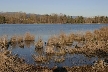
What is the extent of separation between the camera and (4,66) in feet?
29.2

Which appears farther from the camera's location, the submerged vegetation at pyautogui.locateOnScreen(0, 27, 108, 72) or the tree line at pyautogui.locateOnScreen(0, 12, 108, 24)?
the tree line at pyautogui.locateOnScreen(0, 12, 108, 24)

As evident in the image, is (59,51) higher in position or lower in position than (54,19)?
higher

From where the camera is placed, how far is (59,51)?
19344 mm

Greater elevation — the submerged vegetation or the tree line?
the submerged vegetation

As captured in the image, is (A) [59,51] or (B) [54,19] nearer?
(A) [59,51]

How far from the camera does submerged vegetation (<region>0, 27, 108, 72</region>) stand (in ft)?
33.0

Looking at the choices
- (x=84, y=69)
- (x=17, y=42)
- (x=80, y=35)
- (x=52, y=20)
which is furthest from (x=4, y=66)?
(x=52, y=20)

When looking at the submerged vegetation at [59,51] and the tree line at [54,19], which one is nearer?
the submerged vegetation at [59,51]

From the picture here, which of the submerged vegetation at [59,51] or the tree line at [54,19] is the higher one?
the submerged vegetation at [59,51]

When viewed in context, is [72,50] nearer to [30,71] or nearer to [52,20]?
[30,71]

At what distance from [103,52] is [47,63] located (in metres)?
5.62

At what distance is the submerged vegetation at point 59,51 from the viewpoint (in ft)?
33.0

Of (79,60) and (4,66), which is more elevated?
(4,66)

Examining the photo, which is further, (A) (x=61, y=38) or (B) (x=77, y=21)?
(B) (x=77, y=21)
